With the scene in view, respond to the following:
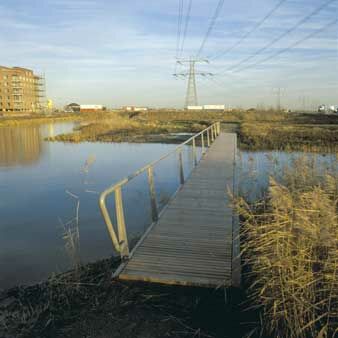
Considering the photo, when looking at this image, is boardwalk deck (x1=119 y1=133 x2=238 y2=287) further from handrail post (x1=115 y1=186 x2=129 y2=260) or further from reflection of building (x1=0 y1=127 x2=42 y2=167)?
reflection of building (x1=0 y1=127 x2=42 y2=167)

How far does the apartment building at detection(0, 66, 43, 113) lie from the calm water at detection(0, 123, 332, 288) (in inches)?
3153

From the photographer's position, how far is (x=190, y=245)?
16.8 ft

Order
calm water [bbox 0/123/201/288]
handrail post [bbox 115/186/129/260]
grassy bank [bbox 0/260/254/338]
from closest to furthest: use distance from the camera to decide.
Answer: grassy bank [bbox 0/260/254/338] < handrail post [bbox 115/186/129/260] < calm water [bbox 0/123/201/288]

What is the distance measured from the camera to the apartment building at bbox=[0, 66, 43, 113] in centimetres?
9100

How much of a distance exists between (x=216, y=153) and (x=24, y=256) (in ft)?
31.6

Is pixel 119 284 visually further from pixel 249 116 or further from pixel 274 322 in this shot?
pixel 249 116

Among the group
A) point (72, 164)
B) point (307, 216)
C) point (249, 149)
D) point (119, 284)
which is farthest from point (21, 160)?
point (307, 216)

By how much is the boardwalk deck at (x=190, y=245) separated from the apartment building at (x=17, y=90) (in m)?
93.3

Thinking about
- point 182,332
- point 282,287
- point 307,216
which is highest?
point 307,216

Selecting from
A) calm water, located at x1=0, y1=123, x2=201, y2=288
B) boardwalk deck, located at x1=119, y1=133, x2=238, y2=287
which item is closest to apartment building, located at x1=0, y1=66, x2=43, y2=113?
calm water, located at x1=0, y1=123, x2=201, y2=288

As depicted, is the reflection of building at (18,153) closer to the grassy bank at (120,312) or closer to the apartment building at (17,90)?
the grassy bank at (120,312)

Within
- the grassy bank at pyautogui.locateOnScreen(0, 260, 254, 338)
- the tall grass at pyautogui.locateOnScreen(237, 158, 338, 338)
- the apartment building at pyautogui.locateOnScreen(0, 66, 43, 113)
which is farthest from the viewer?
the apartment building at pyautogui.locateOnScreen(0, 66, 43, 113)

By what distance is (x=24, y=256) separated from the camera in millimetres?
6492

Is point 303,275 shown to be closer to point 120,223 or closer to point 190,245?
point 190,245
